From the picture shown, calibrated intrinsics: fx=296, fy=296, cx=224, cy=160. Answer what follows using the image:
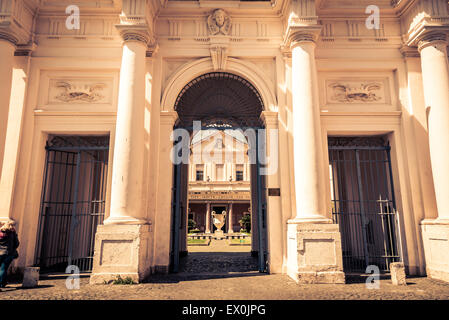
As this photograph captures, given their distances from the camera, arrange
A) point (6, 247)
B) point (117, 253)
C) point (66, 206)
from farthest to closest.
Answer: point (66, 206) < point (117, 253) < point (6, 247)

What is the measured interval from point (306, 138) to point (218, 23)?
398 cm

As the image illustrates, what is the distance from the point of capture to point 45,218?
8.12 meters

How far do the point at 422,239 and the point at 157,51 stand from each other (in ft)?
26.5

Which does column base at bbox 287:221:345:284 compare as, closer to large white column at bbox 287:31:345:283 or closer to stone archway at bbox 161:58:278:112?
large white column at bbox 287:31:345:283

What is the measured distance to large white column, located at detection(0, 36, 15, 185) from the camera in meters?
6.73

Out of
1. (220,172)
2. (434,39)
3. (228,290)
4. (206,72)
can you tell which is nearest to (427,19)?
(434,39)

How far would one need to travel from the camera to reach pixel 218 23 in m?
7.93

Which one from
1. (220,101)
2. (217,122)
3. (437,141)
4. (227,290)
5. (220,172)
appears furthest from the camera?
(220,172)

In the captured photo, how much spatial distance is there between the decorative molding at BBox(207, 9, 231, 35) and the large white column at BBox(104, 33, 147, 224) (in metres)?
2.00

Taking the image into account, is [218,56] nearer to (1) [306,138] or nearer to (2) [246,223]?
(1) [306,138]

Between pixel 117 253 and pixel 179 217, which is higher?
pixel 179 217

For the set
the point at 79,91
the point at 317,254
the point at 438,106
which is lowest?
the point at 317,254

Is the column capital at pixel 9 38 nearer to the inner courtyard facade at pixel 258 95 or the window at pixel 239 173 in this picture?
the inner courtyard facade at pixel 258 95

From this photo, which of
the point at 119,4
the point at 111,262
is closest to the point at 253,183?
the point at 111,262
